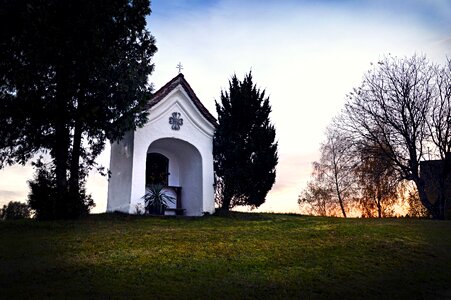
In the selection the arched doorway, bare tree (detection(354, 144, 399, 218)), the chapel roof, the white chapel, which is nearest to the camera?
the white chapel

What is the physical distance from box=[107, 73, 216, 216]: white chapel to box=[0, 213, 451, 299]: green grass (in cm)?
Answer: 505

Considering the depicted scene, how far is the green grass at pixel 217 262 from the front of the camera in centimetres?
893

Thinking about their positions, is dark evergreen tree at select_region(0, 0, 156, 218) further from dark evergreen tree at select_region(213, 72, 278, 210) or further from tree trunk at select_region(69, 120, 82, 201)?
dark evergreen tree at select_region(213, 72, 278, 210)

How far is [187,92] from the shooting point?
79.9 feet

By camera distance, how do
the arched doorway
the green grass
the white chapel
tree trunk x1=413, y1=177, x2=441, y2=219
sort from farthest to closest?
tree trunk x1=413, y1=177, x2=441, y2=219, the arched doorway, the white chapel, the green grass

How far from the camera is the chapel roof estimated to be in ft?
76.2

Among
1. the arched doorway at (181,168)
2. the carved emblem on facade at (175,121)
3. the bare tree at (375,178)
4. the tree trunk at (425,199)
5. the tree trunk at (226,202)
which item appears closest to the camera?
the carved emblem on facade at (175,121)

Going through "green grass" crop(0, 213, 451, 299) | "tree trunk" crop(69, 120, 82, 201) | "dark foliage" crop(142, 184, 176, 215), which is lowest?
"green grass" crop(0, 213, 451, 299)

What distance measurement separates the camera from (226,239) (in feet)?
45.9

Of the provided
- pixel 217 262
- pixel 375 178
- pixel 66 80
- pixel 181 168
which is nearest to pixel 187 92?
pixel 181 168

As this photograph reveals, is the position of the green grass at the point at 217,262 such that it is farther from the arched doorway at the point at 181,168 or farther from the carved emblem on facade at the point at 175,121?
the carved emblem on facade at the point at 175,121

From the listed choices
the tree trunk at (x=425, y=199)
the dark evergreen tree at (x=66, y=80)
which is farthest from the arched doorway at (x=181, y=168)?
the tree trunk at (x=425, y=199)

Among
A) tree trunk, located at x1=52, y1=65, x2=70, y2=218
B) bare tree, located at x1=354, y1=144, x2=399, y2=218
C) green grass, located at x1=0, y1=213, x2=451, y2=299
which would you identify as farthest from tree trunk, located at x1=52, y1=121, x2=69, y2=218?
bare tree, located at x1=354, y1=144, x2=399, y2=218

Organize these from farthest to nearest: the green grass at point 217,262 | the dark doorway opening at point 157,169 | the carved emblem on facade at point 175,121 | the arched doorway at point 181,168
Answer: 1. the dark doorway opening at point 157,169
2. the arched doorway at point 181,168
3. the carved emblem on facade at point 175,121
4. the green grass at point 217,262
